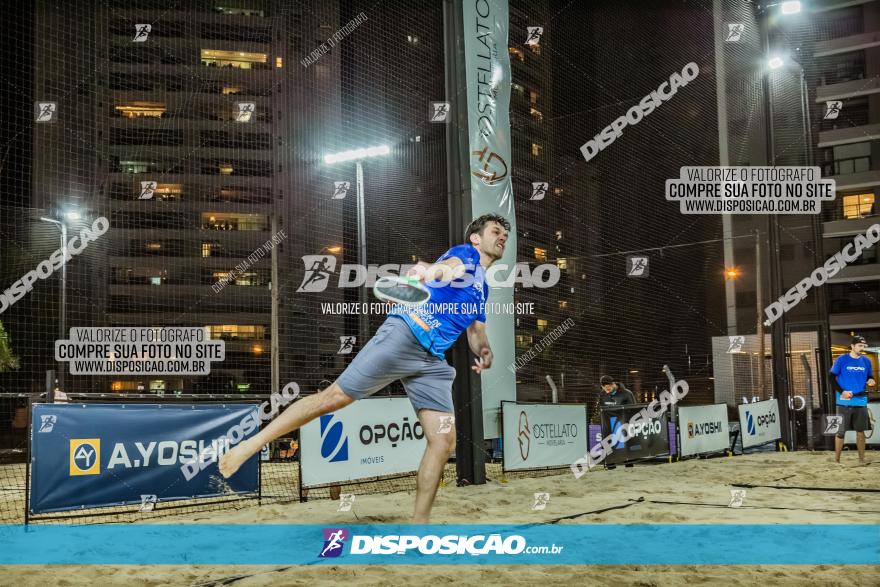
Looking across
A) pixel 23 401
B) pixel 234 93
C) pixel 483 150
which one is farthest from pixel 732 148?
pixel 234 93

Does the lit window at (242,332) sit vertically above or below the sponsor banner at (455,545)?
above

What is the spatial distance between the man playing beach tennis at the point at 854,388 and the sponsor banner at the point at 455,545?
5.59 m

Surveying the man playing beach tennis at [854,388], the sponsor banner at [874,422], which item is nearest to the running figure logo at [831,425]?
the sponsor banner at [874,422]

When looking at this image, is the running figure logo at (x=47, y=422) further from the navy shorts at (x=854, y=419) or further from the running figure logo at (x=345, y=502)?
the navy shorts at (x=854, y=419)

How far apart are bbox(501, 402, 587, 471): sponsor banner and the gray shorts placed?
14.8 feet

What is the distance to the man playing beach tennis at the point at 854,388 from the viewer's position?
9875 mm

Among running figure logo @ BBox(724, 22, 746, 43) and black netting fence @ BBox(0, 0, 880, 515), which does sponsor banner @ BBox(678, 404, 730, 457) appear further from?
running figure logo @ BBox(724, 22, 746, 43)

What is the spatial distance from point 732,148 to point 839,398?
7.11 meters

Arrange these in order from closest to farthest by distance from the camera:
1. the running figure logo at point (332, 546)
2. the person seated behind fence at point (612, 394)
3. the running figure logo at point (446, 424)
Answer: the running figure logo at point (332, 546), the running figure logo at point (446, 424), the person seated behind fence at point (612, 394)

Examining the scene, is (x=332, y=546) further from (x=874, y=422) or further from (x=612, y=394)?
(x=874, y=422)

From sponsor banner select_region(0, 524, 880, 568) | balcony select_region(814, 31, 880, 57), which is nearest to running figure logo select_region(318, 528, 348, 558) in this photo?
sponsor banner select_region(0, 524, 880, 568)

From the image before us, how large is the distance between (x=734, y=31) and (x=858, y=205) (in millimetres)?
37969

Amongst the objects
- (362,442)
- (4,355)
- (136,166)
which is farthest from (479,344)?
(136,166)
